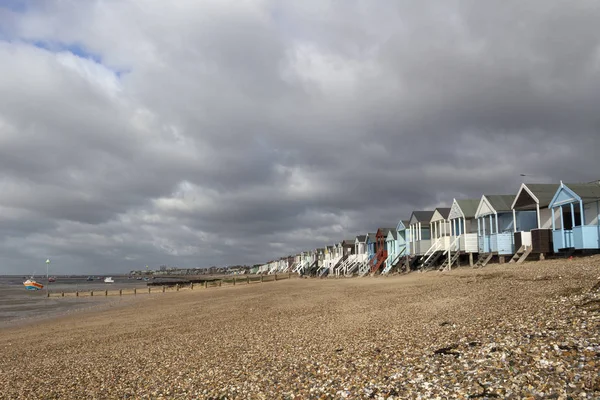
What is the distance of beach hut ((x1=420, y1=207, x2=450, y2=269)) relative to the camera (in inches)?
1531

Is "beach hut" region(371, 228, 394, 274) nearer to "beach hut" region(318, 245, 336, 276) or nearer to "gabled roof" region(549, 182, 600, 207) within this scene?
"beach hut" region(318, 245, 336, 276)

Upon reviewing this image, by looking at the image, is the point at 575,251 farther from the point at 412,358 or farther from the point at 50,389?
the point at 50,389

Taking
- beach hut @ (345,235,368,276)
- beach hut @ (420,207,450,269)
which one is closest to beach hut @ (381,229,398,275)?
beach hut @ (345,235,368,276)

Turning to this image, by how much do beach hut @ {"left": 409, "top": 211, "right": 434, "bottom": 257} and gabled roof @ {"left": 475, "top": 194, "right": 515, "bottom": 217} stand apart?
10.2 metres

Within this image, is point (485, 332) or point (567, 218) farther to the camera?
point (567, 218)

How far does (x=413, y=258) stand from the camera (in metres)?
44.2

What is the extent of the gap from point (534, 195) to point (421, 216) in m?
17.8

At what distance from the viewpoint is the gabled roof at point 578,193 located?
23.6 meters

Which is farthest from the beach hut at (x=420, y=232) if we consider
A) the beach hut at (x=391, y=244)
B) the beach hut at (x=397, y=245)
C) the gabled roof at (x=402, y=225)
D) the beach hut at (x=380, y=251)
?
the beach hut at (x=380, y=251)

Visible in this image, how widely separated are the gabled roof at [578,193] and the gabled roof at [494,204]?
6.49 metres

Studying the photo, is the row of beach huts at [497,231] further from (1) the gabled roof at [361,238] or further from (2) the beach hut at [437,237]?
(1) the gabled roof at [361,238]

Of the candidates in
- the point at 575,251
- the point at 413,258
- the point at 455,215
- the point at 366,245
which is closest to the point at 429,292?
the point at 575,251

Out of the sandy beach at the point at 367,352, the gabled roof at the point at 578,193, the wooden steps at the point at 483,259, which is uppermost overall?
the gabled roof at the point at 578,193

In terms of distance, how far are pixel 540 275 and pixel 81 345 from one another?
19.8 m
